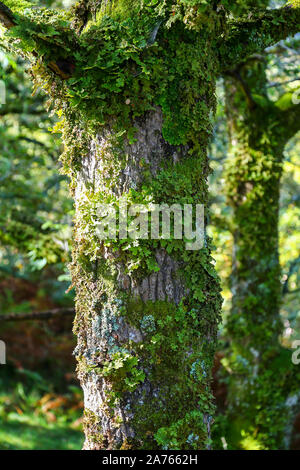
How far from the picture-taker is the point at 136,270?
2246 millimetres

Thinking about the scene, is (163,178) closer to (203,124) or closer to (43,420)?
(203,124)

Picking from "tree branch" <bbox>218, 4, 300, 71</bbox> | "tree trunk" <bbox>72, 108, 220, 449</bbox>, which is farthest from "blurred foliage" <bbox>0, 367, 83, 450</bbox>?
"tree branch" <bbox>218, 4, 300, 71</bbox>

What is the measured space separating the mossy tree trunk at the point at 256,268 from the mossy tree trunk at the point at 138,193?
7.19 ft

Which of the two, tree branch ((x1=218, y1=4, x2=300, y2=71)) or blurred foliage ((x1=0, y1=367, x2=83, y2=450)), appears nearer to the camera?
tree branch ((x1=218, y1=4, x2=300, y2=71))

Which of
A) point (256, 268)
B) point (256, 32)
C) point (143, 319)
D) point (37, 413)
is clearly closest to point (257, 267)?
point (256, 268)

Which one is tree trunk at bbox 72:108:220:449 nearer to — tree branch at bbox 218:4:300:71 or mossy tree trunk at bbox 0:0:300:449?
mossy tree trunk at bbox 0:0:300:449

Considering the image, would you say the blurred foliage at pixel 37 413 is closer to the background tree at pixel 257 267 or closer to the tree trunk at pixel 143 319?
the background tree at pixel 257 267

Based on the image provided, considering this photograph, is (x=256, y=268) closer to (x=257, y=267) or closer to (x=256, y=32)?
(x=257, y=267)

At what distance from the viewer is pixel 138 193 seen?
7.35 feet

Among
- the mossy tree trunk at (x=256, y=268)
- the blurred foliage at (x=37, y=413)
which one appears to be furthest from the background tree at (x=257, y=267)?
the blurred foliage at (x=37, y=413)

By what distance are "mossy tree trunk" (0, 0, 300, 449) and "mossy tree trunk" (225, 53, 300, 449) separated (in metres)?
2.19

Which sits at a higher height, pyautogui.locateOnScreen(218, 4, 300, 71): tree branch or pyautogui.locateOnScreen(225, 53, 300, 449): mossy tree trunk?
pyautogui.locateOnScreen(218, 4, 300, 71): tree branch

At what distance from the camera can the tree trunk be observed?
2205mm

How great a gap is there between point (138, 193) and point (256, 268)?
8.87ft
